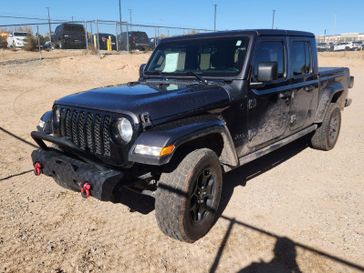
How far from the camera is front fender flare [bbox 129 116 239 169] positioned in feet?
9.91

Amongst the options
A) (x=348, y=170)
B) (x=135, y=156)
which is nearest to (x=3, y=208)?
(x=135, y=156)

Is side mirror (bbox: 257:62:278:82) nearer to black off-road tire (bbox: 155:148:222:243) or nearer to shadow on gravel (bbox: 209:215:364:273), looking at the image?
black off-road tire (bbox: 155:148:222:243)

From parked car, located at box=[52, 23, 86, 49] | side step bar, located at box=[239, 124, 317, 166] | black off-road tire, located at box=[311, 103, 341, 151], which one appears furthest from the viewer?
parked car, located at box=[52, 23, 86, 49]

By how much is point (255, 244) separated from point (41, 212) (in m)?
2.36

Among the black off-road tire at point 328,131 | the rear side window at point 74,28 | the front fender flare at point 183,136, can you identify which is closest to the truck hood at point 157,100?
the front fender flare at point 183,136

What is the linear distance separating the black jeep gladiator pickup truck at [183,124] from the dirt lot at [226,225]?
Result: 13.1 inches

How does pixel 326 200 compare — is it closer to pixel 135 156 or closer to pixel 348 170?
pixel 348 170

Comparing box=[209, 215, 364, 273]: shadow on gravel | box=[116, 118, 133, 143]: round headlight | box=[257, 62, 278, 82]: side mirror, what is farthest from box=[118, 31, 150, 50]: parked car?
box=[209, 215, 364, 273]: shadow on gravel

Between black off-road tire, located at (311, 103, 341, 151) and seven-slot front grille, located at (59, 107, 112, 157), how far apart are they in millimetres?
4101

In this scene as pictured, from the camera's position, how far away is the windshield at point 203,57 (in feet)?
13.9

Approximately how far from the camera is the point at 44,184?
4836 mm

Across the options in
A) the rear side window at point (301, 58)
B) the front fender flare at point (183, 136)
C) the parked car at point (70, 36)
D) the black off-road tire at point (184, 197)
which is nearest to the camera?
the front fender flare at point (183, 136)

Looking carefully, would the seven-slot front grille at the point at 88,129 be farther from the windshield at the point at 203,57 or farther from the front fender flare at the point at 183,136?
the windshield at the point at 203,57

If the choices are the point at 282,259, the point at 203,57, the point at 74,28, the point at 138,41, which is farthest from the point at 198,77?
the point at 74,28
